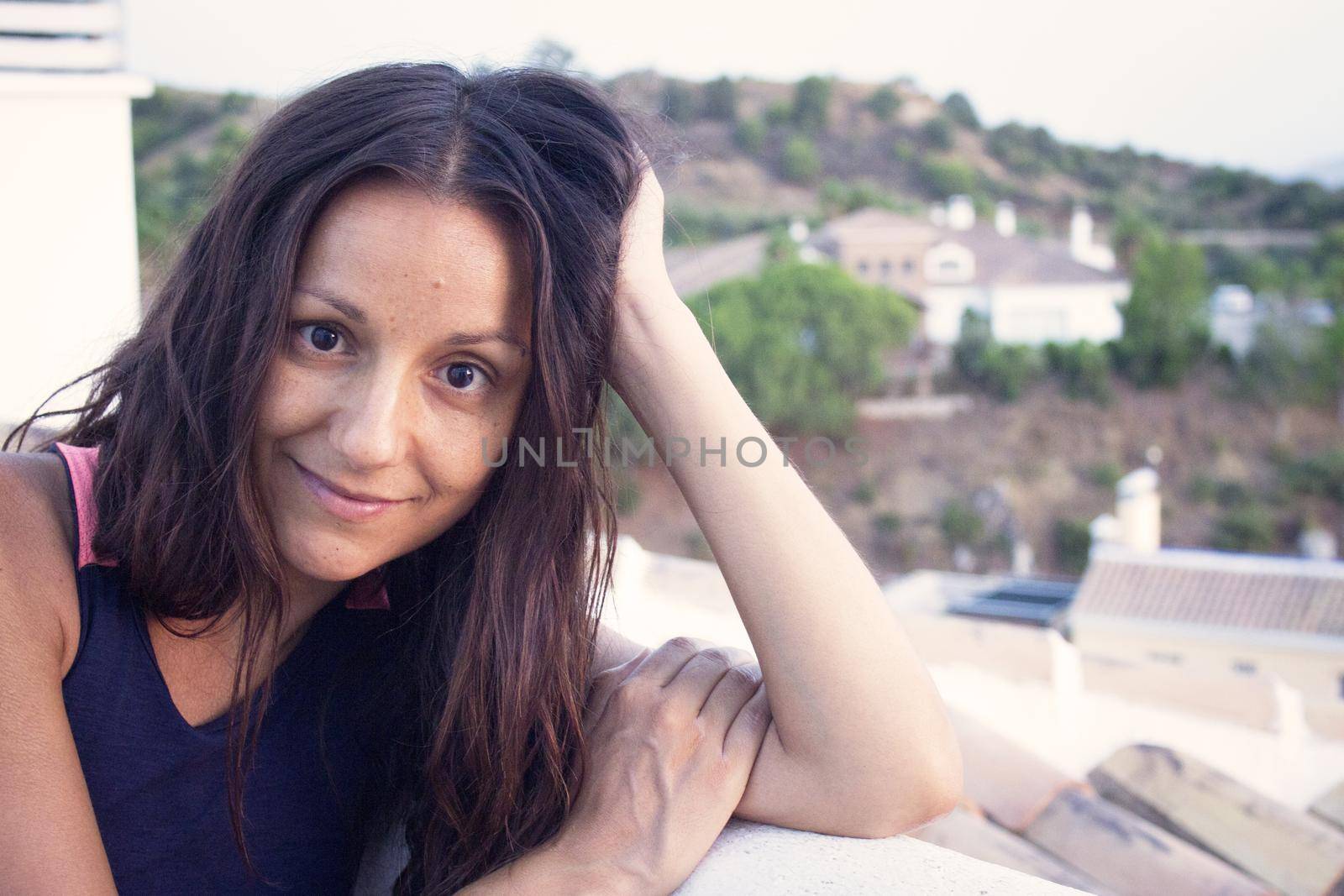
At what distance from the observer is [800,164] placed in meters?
38.5

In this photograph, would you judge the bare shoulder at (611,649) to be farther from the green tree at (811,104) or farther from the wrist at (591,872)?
the green tree at (811,104)

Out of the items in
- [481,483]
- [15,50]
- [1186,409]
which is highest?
[15,50]

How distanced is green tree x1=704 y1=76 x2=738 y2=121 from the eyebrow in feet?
135

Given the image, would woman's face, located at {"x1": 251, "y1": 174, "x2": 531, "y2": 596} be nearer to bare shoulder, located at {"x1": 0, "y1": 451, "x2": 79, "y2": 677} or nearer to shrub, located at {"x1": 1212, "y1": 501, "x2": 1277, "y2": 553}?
bare shoulder, located at {"x1": 0, "y1": 451, "x2": 79, "y2": 677}

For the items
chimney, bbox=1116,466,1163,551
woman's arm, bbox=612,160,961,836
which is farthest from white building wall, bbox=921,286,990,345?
woman's arm, bbox=612,160,961,836

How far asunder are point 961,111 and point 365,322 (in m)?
46.3

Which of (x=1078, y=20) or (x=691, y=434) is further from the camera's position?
(x=1078, y=20)

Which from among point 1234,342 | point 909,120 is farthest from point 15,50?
point 909,120

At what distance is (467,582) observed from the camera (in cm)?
112

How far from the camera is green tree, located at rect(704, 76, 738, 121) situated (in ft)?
133

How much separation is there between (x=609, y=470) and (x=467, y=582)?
18cm

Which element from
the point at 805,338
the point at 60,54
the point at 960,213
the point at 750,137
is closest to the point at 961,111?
the point at 750,137

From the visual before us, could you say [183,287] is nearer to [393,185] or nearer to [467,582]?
→ [393,185]

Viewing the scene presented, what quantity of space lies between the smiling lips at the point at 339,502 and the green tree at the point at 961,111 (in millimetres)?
45558
